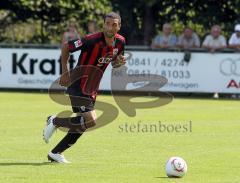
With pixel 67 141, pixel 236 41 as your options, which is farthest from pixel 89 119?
pixel 236 41

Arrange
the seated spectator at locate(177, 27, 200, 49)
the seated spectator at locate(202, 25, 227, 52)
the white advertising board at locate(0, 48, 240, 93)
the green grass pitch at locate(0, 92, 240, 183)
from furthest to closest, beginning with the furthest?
the seated spectator at locate(177, 27, 200, 49) < the seated spectator at locate(202, 25, 227, 52) < the white advertising board at locate(0, 48, 240, 93) < the green grass pitch at locate(0, 92, 240, 183)

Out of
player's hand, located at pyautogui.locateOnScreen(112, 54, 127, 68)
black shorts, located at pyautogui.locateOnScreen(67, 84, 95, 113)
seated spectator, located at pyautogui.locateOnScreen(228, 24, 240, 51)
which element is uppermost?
player's hand, located at pyautogui.locateOnScreen(112, 54, 127, 68)

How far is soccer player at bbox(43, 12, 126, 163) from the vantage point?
11.1 metres

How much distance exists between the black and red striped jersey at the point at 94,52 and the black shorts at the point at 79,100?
9 cm

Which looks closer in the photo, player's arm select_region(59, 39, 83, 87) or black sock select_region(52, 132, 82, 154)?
player's arm select_region(59, 39, 83, 87)

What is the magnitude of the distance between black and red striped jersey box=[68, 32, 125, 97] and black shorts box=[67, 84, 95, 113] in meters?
0.09

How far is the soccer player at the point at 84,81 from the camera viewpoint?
439 inches

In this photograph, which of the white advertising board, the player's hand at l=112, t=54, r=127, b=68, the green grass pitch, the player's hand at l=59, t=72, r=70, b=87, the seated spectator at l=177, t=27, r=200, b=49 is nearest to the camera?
the green grass pitch

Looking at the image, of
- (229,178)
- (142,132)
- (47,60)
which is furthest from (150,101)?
(229,178)

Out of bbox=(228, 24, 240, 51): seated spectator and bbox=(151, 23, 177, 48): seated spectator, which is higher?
bbox=(228, 24, 240, 51): seated spectator

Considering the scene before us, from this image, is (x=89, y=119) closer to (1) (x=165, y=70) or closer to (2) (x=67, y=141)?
(2) (x=67, y=141)

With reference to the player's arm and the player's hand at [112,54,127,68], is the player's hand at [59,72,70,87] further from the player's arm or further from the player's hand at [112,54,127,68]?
the player's hand at [112,54,127,68]

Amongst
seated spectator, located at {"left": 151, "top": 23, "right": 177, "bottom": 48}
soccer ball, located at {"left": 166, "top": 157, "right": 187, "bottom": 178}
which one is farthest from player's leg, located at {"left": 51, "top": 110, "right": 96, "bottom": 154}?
seated spectator, located at {"left": 151, "top": 23, "right": 177, "bottom": 48}

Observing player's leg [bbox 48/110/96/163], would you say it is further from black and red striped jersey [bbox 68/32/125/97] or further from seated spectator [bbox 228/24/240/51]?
seated spectator [bbox 228/24/240/51]
